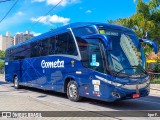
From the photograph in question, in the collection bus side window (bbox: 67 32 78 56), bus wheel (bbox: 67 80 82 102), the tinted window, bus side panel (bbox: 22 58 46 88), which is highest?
the tinted window

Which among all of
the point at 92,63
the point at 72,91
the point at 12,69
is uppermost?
the point at 92,63

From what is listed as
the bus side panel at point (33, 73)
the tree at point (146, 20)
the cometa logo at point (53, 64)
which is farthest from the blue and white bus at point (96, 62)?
the tree at point (146, 20)

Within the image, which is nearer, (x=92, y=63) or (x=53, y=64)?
(x=92, y=63)

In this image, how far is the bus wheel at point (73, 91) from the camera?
511 inches

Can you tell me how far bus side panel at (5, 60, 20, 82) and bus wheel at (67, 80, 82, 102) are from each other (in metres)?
8.87

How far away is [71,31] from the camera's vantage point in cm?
1341

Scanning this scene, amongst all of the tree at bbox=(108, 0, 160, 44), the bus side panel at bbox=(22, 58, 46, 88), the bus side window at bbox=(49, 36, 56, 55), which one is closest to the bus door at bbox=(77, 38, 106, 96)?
the bus side window at bbox=(49, 36, 56, 55)

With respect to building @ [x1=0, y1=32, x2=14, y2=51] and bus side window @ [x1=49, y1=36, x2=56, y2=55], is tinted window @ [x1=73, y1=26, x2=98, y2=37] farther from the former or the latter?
building @ [x1=0, y1=32, x2=14, y2=51]

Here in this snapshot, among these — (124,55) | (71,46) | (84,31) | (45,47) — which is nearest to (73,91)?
(71,46)

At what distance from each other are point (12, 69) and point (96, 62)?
42.2 ft

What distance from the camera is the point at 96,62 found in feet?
37.8

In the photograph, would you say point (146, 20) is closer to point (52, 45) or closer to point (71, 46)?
point (52, 45)

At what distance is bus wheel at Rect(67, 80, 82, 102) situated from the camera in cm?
1298

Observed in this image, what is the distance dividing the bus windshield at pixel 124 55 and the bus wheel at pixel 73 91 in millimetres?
2646
